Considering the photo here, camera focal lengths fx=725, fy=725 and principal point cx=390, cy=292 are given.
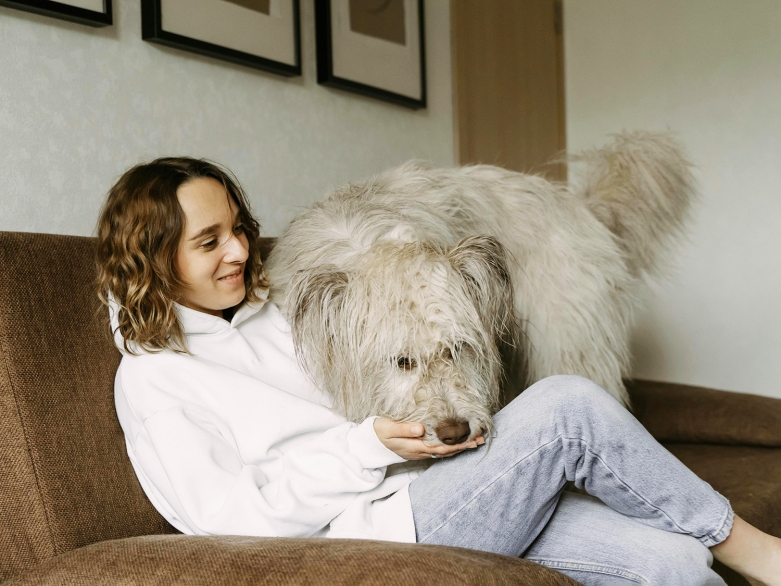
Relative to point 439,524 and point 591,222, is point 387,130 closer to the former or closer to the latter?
point 591,222

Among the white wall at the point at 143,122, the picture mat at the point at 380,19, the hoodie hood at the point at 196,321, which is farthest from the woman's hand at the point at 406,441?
the picture mat at the point at 380,19

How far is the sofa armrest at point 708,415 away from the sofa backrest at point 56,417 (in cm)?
181

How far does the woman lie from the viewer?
4.36ft

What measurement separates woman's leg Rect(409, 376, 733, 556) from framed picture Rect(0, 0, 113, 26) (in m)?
1.49

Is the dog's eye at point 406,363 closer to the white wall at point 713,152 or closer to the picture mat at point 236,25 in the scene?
the picture mat at point 236,25

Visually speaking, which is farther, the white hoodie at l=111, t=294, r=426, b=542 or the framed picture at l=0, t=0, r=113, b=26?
the framed picture at l=0, t=0, r=113, b=26

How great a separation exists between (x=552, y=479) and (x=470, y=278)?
459mm

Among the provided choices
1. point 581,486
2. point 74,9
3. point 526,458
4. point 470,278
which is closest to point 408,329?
point 470,278

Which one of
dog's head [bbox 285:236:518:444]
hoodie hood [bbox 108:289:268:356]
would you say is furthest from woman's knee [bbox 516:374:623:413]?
hoodie hood [bbox 108:289:268:356]

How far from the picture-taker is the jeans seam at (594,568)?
4.45 ft

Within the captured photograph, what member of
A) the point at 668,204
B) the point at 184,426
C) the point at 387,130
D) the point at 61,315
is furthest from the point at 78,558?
the point at 387,130

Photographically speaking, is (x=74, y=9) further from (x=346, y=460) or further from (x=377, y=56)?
(x=346, y=460)

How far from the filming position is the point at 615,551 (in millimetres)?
1396

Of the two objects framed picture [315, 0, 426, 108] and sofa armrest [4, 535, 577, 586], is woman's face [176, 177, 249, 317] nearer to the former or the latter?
sofa armrest [4, 535, 577, 586]
